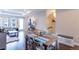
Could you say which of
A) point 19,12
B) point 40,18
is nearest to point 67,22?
point 40,18

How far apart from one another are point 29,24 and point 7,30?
0.35m

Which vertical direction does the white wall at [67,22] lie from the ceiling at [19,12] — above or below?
below

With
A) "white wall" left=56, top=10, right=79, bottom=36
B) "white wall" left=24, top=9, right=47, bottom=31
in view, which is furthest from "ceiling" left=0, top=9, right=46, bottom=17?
"white wall" left=56, top=10, right=79, bottom=36

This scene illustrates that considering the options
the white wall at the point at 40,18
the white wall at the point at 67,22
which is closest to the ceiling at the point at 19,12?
the white wall at the point at 40,18

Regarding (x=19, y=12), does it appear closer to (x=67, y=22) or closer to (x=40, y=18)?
(x=40, y=18)

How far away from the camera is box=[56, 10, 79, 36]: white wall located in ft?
7.07

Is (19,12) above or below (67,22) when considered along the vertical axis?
above

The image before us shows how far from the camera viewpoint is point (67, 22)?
2.18 m

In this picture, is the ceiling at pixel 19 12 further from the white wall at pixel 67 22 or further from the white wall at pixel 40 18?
the white wall at pixel 67 22

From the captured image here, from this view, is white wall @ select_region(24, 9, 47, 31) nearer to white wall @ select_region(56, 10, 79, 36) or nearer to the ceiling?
the ceiling

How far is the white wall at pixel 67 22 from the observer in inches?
84.9
